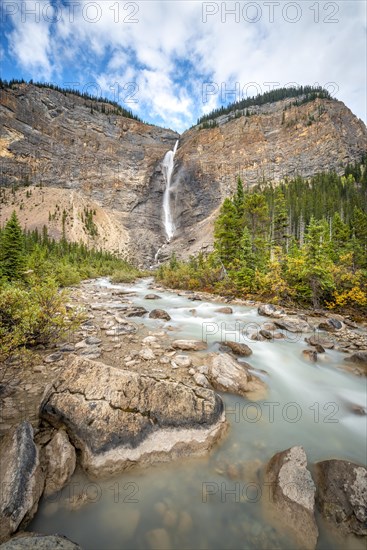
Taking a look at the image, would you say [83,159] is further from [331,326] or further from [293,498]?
[293,498]

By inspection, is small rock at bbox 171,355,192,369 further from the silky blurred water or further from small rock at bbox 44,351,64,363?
small rock at bbox 44,351,64,363

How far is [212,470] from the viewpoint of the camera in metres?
3.58

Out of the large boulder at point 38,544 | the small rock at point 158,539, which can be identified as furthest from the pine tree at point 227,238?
the large boulder at point 38,544

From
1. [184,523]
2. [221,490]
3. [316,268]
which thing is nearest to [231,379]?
[221,490]

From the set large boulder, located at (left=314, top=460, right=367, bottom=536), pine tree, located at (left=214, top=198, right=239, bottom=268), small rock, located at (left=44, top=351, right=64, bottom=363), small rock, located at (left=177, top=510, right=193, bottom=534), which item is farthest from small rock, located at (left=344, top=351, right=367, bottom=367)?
pine tree, located at (left=214, top=198, right=239, bottom=268)

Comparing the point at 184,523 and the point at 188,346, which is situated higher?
the point at 188,346

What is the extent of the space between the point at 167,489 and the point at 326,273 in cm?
1385

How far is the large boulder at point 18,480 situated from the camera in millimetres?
2434

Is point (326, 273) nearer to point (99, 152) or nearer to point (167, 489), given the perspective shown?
point (167, 489)

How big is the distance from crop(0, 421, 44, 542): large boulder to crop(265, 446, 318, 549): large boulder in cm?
292

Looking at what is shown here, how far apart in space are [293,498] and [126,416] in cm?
256

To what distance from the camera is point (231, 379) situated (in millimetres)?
5578

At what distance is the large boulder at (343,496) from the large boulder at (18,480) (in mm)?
3560

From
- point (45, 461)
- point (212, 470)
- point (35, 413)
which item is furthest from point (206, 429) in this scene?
point (35, 413)
